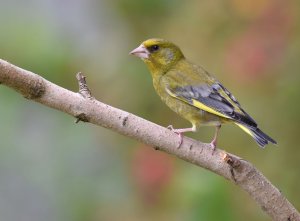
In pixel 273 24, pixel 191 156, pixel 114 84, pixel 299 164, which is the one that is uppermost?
pixel 273 24

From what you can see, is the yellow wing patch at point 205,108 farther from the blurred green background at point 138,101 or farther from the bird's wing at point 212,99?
the blurred green background at point 138,101

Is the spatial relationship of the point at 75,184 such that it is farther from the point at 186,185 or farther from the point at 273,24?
the point at 273,24

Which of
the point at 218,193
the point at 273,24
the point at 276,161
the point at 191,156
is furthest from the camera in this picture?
the point at 273,24

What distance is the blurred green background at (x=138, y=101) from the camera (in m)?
5.23

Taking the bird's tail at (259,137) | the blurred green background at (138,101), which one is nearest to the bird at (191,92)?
the bird's tail at (259,137)

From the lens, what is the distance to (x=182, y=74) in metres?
4.79

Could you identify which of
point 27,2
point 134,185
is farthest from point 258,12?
point 27,2

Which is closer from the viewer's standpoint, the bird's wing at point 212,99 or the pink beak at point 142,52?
the bird's wing at point 212,99

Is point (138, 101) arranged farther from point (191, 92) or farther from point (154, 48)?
point (191, 92)

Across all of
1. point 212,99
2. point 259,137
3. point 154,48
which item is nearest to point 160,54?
point 154,48

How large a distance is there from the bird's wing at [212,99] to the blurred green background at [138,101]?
1.75ft

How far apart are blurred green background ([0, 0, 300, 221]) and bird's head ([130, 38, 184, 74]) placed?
683mm

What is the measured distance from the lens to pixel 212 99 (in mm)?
4516

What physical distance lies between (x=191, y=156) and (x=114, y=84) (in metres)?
2.66
